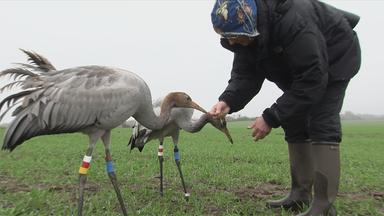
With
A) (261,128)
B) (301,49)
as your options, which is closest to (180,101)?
(261,128)

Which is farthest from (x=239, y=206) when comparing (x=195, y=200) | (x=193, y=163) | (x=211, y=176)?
(x=193, y=163)

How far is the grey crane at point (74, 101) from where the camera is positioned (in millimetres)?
4883

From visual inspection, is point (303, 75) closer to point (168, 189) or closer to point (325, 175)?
point (325, 175)

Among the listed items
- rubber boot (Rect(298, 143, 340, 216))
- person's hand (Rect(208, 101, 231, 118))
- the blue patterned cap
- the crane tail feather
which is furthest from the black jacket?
the crane tail feather

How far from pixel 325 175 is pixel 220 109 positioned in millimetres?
1287

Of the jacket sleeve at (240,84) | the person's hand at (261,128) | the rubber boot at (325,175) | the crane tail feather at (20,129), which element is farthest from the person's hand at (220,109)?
the crane tail feather at (20,129)

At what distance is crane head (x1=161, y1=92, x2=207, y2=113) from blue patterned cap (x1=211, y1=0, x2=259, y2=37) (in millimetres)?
2673

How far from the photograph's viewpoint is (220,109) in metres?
4.88

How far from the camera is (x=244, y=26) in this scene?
3.72 metres

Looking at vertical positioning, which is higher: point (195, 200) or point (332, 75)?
point (332, 75)

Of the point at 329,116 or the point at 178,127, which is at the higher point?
the point at 329,116

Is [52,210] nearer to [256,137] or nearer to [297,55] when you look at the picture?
[256,137]

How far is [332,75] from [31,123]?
310 cm

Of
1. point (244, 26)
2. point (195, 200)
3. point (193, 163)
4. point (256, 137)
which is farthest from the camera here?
point (193, 163)
